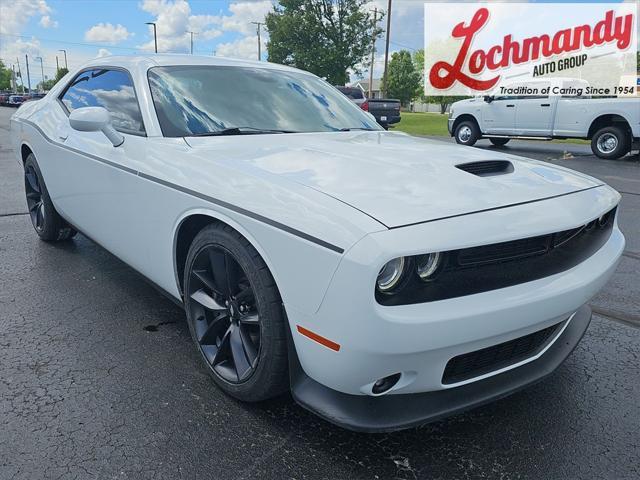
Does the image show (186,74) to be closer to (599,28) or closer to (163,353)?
(163,353)

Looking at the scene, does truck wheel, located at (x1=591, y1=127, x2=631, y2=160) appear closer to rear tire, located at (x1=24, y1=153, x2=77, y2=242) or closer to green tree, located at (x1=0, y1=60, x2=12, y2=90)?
rear tire, located at (x1=24, y1=153, x2=77, y2=242)

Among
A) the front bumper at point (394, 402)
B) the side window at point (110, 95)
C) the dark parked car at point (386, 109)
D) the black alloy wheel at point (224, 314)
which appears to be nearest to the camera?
the front bumper at point (394, 402)

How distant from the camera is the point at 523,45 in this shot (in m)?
17.1

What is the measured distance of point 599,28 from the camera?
15602 mm

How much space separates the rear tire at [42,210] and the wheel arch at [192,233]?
2317mm

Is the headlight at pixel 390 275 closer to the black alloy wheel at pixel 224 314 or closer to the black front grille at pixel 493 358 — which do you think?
the black front grille at pixel 493 358

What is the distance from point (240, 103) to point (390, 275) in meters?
1.74

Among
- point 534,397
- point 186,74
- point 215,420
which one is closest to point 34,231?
point 186,74

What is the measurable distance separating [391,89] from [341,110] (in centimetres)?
7726

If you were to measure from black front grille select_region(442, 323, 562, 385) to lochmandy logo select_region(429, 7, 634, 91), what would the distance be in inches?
626

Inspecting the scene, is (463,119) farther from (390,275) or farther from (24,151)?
(390,275)

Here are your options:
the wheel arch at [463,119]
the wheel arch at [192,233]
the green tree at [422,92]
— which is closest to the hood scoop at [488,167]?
the wheel arch at [192,233]

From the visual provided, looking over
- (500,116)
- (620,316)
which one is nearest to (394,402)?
(620,316)

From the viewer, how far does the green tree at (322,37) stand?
140 feet
